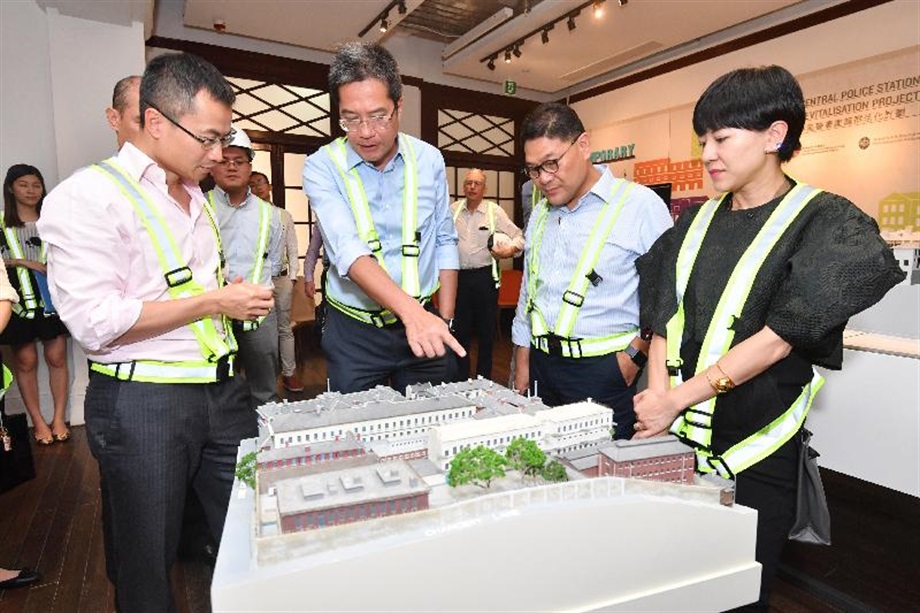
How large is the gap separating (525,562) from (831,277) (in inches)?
31.7

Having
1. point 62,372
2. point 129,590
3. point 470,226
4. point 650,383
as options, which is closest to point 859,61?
point 470,226

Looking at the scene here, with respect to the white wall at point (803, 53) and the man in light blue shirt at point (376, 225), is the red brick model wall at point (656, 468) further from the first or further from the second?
the white wall at point (803, 53)

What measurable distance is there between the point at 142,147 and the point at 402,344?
90 cm

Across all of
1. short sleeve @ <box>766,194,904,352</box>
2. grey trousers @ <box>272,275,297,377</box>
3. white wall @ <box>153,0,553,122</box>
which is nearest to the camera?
short sleeve @ <box>766,194,904,352</box>

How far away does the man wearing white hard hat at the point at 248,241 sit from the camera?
10.6 ft

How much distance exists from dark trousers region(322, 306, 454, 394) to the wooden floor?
120cm

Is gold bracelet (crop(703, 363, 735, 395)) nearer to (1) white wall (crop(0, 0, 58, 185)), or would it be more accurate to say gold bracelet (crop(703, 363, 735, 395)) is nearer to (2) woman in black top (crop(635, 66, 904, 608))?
(2) woman in black top (crop(635, 66, 904, 608))

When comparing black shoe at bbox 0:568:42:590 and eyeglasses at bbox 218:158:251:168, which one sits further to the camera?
eyeglasses at bbox 218:158:251:168

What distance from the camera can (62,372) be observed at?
4176 mm

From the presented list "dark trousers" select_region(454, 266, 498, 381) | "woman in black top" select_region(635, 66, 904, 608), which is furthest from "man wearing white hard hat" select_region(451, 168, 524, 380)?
"woman in black top" select_region(635, 66, 904, 608)

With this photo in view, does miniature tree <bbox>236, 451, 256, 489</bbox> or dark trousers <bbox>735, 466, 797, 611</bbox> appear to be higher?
miniature tree <bbox>236, 451, 256, 489</bbox>

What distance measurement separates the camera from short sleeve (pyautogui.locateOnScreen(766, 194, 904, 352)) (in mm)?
1165

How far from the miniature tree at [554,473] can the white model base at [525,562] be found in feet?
0.30

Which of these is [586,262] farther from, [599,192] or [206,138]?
[206,138]
